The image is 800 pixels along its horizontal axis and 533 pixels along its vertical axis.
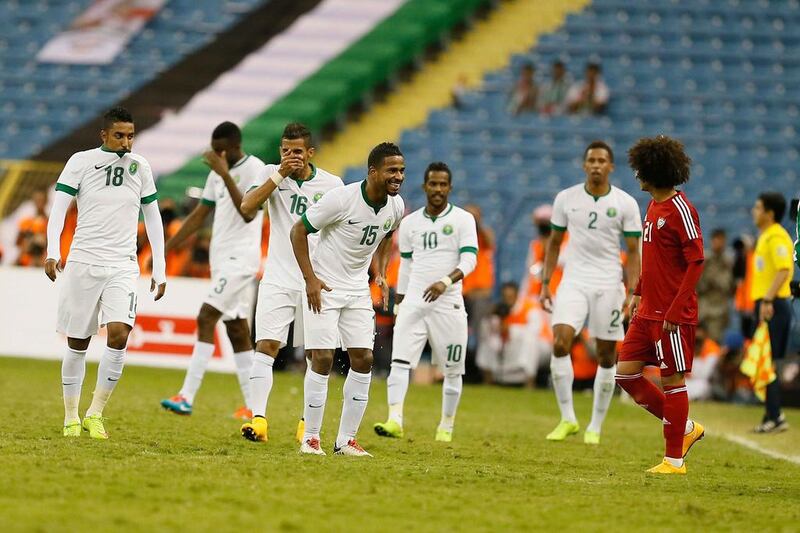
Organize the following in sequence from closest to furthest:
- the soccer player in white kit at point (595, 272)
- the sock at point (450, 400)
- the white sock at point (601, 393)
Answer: the sock at point (450, 400) < the soccer player in white kit at point (595, 272) < the white sock at point (601, 393)

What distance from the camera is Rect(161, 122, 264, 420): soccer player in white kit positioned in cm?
1207

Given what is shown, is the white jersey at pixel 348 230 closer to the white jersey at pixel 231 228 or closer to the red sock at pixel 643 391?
the red sock at pixel 643 391

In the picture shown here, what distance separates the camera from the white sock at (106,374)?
9.88m

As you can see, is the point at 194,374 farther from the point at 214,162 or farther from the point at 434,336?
the point at 434,336

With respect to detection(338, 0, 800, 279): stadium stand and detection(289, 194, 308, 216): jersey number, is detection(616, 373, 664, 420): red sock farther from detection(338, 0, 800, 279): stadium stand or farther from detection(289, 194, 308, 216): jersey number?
detection(338, 0, 800, 279): stadium stand

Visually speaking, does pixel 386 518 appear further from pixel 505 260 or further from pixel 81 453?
pixel 505 260

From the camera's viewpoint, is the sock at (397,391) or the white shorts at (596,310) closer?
the sock at (397,391)

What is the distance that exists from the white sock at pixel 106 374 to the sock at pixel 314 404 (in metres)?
1.53

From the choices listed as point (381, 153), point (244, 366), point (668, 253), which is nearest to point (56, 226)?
point (381, 153)

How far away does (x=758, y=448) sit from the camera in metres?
12.5

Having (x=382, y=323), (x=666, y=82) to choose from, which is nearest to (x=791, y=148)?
(x=666, y=82)

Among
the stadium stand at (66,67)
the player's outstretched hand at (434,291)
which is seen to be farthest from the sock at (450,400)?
the stadium stand at (66,67)

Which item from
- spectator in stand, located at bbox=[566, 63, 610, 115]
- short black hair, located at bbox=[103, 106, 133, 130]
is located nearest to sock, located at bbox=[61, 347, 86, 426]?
short black hair, located at bbox=[103, 106, 133, 130]

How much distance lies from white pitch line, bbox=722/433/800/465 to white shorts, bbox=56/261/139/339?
5716 mm
